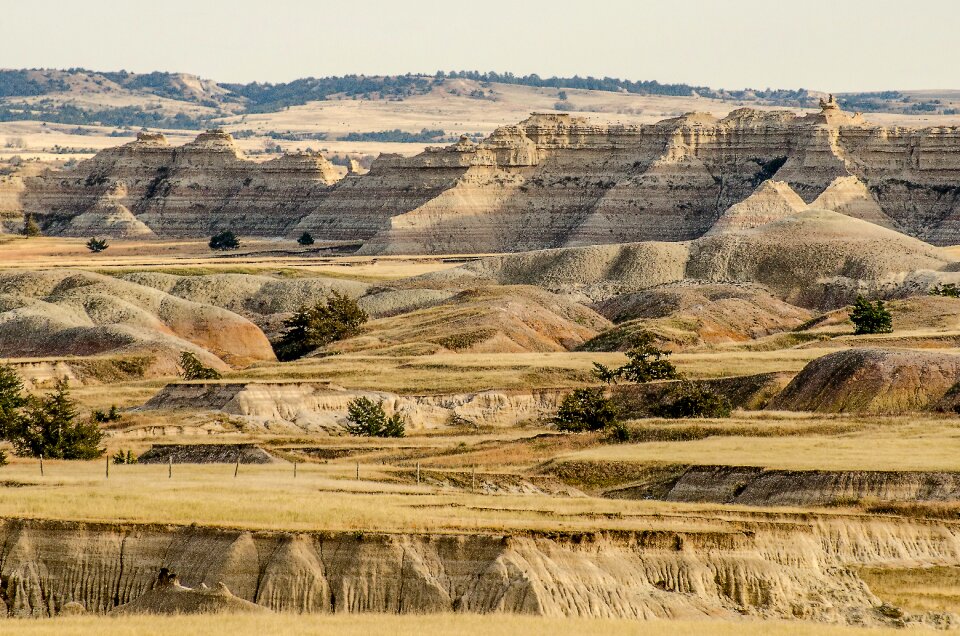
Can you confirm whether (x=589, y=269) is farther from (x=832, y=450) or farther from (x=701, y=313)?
(x=832, y=450)

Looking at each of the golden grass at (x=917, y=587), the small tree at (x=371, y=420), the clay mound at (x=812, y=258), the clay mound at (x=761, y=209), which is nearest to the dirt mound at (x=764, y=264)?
the clay mound at (x=812, y=258)

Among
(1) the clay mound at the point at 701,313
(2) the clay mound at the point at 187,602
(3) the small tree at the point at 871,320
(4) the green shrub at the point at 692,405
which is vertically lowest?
(1) the clay mound at the point at 701,313

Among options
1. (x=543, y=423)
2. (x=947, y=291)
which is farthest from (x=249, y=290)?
(x=543, y=423)

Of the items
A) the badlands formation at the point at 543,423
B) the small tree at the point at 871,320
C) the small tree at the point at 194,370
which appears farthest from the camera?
the small tree at the point at 871,320

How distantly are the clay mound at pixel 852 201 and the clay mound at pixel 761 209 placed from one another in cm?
247

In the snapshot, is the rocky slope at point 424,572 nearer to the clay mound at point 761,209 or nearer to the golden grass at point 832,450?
the golden grass at point 832,450

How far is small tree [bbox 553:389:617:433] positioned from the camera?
68.4 meters

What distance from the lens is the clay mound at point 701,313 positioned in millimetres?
110375

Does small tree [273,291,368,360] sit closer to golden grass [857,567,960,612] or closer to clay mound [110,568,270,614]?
golden grass [857,567,960,612]

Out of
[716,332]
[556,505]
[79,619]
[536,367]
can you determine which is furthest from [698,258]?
[79,619]

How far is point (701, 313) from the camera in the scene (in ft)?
388

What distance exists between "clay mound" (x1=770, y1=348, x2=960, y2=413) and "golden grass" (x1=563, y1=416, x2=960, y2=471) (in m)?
5.15

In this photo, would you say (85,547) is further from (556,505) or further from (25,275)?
(25,275)

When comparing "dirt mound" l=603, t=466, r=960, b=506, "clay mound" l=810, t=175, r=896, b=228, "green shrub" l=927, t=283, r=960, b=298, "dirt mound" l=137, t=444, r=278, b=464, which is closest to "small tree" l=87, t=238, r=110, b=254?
"clay mound" l=810, t=175, r=896, b=228
